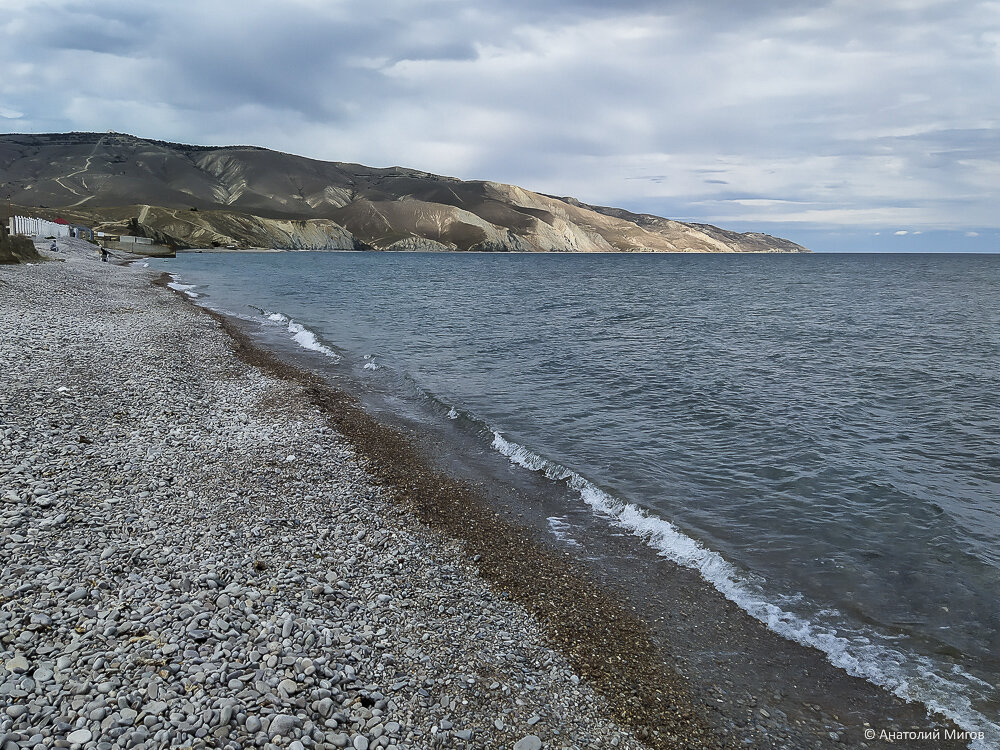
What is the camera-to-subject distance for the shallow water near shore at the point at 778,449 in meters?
9.18

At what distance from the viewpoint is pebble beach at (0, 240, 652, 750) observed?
5699mm

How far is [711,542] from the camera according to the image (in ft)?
37.1

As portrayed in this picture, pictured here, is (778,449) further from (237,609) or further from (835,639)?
(237,609)

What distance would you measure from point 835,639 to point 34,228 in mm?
105881

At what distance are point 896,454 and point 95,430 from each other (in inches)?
773

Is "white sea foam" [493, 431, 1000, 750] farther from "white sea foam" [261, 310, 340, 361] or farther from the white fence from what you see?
the white fence

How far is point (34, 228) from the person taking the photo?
84.0 metres

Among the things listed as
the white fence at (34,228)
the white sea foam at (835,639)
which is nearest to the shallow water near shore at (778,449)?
the white sea foam at (835,639)

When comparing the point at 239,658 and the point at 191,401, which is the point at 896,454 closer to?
the point at 239,658

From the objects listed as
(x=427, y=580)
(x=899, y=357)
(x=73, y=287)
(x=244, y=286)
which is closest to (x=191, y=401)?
(x=427, y=580)

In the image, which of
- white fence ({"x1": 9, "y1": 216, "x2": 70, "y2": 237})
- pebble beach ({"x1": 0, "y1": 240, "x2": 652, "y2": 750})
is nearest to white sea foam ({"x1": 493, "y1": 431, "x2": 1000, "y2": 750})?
pebble beach ({"x1": 0, "y1": 240, "x2": 652, "y2": 750})

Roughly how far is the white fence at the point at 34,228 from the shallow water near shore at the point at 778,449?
6043 cm

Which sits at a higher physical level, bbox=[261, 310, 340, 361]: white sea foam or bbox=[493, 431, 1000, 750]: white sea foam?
bbox=[261, 310, 340, 361]: white sea foam

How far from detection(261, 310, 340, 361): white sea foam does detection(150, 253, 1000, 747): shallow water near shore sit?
199 mm
